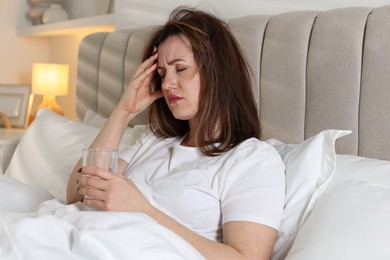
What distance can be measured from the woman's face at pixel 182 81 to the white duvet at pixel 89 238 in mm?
443

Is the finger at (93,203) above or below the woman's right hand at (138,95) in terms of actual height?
below

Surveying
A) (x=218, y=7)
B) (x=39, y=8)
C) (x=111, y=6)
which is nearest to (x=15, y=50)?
(x=39, y=8)

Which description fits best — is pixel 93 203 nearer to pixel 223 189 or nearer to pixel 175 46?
pixel 223 189

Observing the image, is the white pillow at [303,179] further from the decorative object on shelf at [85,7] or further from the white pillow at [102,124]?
the decorative object on shelf at [85,7]

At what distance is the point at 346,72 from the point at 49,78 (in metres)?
2.60

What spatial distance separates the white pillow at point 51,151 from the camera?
214 centimetres

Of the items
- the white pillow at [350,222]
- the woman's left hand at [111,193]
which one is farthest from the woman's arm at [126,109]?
the white pillow at [350,222]

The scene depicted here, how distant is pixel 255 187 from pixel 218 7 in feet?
3.56

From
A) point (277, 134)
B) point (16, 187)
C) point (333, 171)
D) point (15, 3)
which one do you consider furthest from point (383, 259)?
point (15, 3)

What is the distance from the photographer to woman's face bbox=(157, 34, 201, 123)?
4.92ft

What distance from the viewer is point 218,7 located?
222 cm

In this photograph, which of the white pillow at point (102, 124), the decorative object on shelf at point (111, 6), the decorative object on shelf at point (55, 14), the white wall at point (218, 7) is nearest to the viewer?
the white wall at point (218, 7)

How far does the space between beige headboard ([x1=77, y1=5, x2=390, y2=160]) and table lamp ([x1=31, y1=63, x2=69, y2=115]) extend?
2089mm

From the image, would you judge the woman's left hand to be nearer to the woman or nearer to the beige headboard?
the woman
